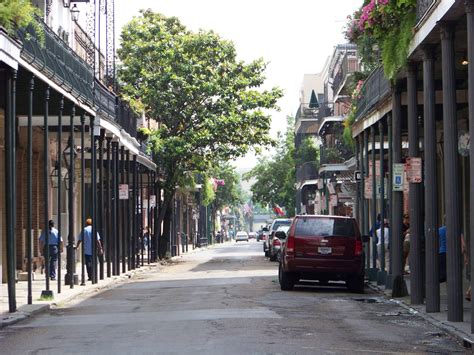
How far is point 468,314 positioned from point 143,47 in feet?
106

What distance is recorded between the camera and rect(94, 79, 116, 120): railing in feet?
98.2

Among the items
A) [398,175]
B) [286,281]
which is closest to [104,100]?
[286,281]

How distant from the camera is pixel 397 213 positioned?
22484 millimetres

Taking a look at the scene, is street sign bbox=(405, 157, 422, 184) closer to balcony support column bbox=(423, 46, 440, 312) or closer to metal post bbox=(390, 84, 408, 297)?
balcony support column bbox=(423, 46, 440, 312)

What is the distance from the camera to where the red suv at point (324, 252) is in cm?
2436

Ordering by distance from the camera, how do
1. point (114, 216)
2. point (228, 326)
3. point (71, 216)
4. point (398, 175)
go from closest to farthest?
point (228, 326), point (398, 175), point (71, 216), point (114, 216)

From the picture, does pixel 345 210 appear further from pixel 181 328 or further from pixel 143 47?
pixel 181 328

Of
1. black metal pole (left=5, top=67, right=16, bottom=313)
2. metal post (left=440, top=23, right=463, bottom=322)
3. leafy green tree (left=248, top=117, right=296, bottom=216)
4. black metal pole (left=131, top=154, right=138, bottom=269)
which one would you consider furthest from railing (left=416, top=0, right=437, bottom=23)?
leafy green tree (left=248, top=117, right=296, bottom=216)

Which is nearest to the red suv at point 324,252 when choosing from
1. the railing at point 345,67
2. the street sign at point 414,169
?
the street sign at point 414,169

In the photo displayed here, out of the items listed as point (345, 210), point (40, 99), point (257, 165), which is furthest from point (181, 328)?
point (257, 165)

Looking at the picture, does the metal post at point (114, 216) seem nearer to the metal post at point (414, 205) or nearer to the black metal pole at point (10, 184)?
the black metal pole at point (10, 184)

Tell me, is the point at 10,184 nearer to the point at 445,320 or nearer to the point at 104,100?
the point at 445,320

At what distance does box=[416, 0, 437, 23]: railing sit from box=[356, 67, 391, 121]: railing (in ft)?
15.9

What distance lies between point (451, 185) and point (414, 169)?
119 inches
